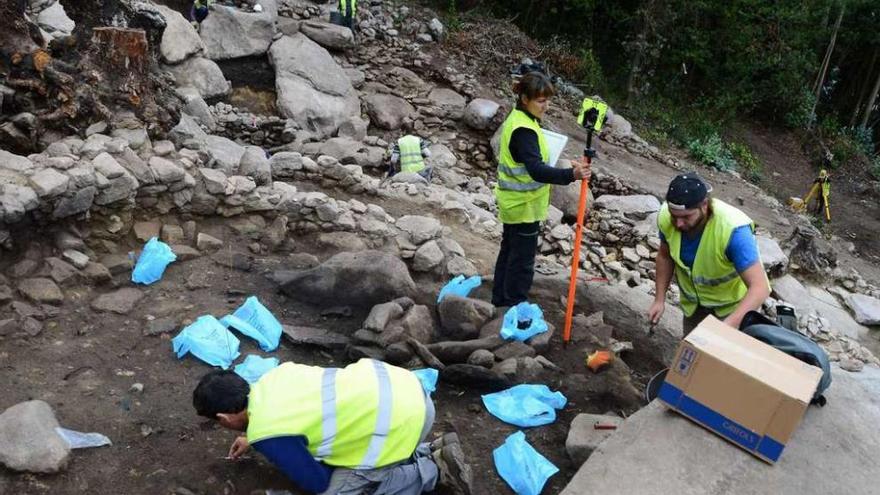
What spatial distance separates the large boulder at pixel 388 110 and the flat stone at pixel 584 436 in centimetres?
850

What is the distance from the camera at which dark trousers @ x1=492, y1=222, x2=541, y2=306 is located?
183 inches

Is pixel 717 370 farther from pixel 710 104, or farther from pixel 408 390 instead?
pixel 710 104

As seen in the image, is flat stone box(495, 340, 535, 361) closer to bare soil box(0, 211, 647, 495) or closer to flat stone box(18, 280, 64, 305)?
bare soil box(0, 211, 647, 495)

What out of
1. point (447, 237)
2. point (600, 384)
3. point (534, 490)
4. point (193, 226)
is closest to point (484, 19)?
point (447, 237)

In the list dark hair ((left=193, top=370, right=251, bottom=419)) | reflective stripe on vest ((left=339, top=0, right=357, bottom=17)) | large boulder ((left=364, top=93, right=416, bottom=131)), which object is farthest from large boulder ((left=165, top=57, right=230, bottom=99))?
dark hair ((left=193, top=370, right=251, bottom=419))

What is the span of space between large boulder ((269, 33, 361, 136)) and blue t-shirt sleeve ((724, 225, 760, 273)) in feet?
26.6

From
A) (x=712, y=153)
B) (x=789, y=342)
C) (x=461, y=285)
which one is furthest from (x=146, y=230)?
(x=712, y=153)

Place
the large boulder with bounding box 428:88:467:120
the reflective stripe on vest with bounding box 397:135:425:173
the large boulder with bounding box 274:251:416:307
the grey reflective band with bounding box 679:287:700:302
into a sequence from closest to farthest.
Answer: the grey reflective band with bounding box 679:287:700:302, the large boulder with bounding box 274:251:416:307, the reflective stripe on vest with bounding box 397:135:425:173, the large boulder with bounding box 428:88:467:120

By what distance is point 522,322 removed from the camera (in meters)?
4.57

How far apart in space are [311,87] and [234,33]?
1650 millimetres

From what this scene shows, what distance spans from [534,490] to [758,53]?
17.4 metres

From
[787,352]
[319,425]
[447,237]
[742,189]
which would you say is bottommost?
[742,189]

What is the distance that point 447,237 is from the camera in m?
6.16

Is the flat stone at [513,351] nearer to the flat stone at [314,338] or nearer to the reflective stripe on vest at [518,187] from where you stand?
the reflective stripe on vest at [518,187]
